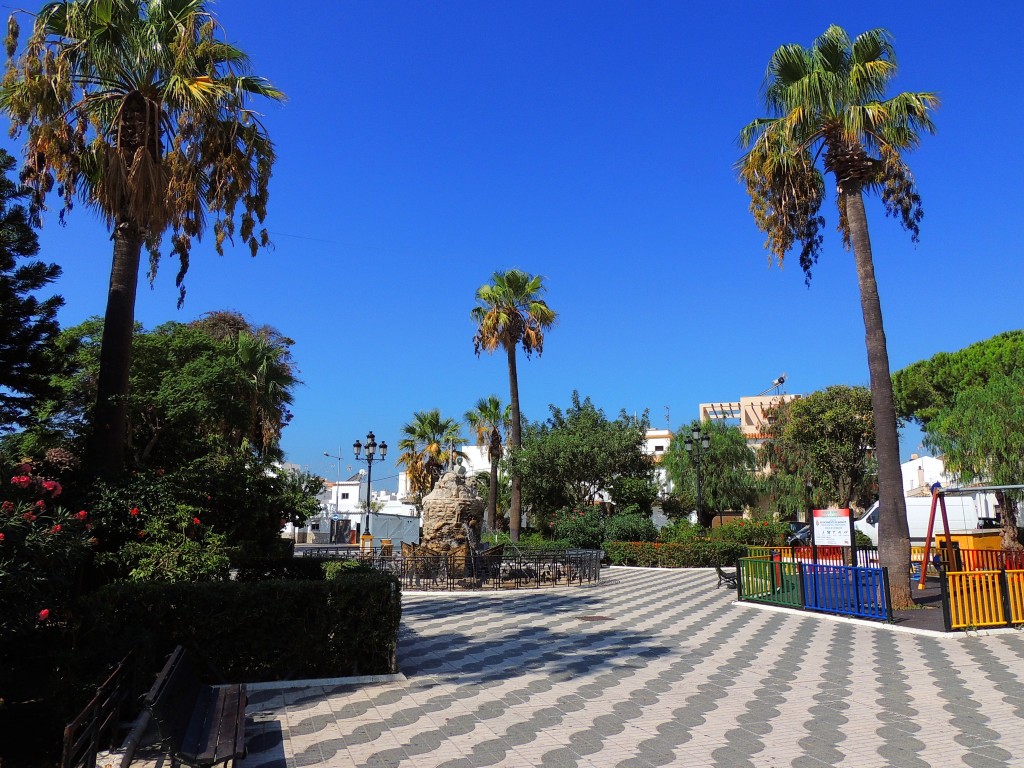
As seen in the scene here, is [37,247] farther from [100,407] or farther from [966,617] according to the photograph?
[966,617]

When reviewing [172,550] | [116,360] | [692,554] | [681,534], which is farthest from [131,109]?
[681,534]

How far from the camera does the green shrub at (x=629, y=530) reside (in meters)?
28.2

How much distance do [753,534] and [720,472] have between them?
1066 centimetres

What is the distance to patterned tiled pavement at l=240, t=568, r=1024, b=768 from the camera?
550 centimetres

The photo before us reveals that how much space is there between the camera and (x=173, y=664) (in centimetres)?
536

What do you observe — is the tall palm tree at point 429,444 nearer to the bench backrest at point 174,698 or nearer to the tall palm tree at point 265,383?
the tall palm tree at point 265,383

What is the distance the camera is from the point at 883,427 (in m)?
13.5

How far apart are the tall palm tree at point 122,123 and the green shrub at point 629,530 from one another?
2131cm

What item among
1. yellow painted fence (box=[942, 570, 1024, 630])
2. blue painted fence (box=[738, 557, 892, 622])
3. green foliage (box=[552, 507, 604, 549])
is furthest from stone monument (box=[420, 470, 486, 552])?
yellow painted fence (box=[942, 570, 1024, 630])

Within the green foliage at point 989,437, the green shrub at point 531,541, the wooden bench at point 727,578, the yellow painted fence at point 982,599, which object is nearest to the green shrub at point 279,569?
the yellow painted fence at point 982,599

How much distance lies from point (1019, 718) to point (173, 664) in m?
7.26

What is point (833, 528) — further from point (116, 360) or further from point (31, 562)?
point (31, 562)

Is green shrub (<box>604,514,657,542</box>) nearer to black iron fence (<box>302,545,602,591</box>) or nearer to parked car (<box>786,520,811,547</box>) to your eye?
parked car (<box>786,520,811,547</box>)

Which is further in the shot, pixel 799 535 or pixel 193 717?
pixel 799 535
